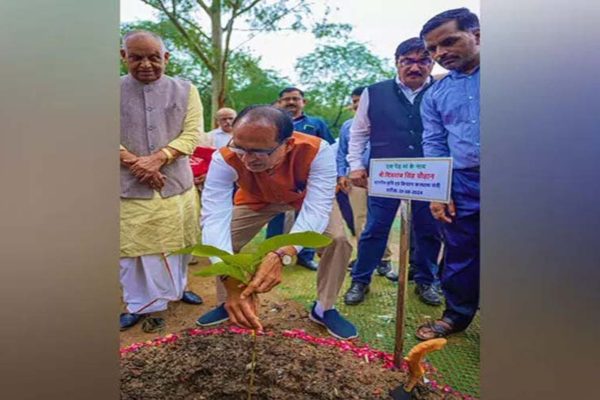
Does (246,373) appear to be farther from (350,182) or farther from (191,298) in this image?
(350,182)

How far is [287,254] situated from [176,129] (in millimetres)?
637

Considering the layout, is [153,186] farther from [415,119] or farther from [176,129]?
[415,119]

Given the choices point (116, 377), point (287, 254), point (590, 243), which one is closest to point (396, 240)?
point (287, 254)

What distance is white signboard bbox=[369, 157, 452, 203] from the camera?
1314 millimetres

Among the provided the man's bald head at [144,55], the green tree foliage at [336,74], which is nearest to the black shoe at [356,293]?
the green tree foliage at [336,74]

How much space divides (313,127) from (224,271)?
28.2 inches

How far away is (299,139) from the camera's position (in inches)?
62.6

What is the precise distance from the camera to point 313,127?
62.6 inches

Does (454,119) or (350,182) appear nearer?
(454,119)

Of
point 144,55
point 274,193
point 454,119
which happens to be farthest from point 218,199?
point 454,119

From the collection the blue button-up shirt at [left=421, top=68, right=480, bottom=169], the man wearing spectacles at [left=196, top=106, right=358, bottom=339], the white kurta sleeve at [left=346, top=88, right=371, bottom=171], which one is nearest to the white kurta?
the man wearing spectacles at [left=196, top=106, right=358, bottom=339]

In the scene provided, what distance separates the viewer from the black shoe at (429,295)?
158 cm

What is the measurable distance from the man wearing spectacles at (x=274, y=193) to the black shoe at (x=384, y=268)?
0.16 meters

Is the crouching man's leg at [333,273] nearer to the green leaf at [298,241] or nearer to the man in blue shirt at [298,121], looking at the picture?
the man in blue shirt at [298,121]
